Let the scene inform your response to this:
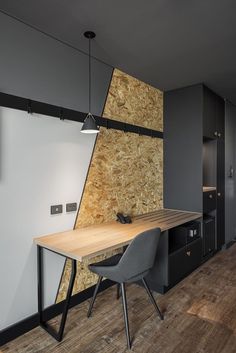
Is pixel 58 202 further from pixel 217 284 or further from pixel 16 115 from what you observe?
pixel 217 284

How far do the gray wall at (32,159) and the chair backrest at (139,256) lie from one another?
0.79 meters

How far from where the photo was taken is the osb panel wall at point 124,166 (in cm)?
265

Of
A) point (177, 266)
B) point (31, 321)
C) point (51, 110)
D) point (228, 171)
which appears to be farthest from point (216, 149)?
point (31, 321)

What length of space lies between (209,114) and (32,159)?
9.04 feet

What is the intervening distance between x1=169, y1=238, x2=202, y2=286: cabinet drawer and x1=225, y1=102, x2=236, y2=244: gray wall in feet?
4.29

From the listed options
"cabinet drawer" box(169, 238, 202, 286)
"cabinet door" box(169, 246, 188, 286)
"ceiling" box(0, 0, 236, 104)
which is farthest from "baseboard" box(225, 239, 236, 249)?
"ceiling" box(0, 0, 236, 104)

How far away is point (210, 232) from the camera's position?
3658 mm

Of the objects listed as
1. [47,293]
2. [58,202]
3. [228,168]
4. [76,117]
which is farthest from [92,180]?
[228,168]

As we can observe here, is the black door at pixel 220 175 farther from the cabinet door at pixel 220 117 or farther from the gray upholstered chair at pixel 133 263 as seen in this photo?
the gray upholstered chair at pixel 133 263

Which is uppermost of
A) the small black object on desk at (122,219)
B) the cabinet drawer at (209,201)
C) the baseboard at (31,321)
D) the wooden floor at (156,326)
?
the cabinet drawer at (209,201)

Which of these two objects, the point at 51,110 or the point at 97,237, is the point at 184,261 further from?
the point at 51,110

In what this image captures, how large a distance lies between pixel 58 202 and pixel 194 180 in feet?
6.77

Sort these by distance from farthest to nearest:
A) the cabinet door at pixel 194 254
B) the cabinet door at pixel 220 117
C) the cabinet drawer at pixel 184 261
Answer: the cabinet door at pixel 220 117, the cabinet door at pixel 194 254, the cabinet drawer at pixel 184 261

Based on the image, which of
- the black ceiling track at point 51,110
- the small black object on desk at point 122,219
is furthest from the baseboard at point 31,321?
the black ceiling track at point 51,110
